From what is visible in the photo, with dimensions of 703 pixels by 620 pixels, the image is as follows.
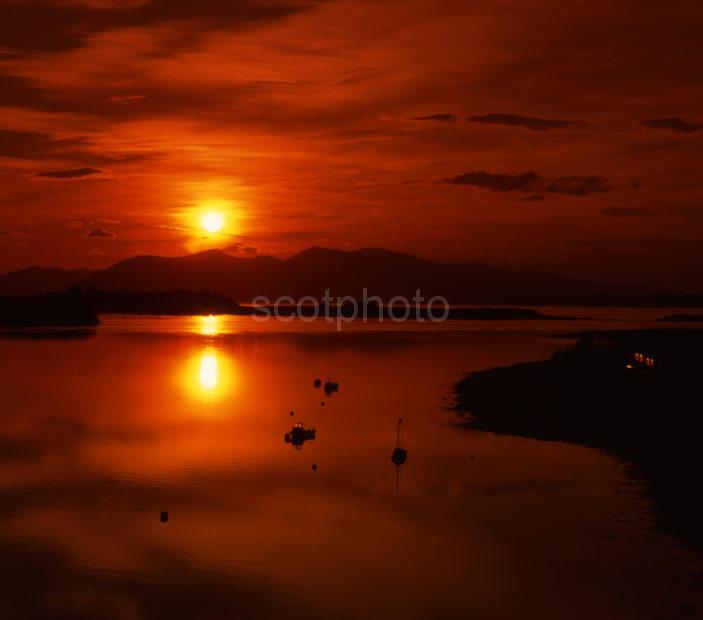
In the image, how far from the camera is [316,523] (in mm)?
33938

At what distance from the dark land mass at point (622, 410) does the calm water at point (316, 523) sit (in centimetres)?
168

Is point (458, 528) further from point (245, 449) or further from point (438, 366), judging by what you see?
point (438, 366)

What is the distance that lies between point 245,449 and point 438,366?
59.9m

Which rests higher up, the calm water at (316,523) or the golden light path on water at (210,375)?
the golden light path on water at (210,375)

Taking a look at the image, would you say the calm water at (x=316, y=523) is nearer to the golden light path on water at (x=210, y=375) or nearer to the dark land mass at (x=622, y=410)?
the dark land mass at (x=622, y=410)

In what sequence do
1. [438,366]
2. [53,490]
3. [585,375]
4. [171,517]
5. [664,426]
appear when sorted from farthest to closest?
[438,366]
[585,375]
[664,426]
[53,490]
[171,517]

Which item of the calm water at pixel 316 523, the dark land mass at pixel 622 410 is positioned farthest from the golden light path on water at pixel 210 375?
the dark land mass at pixel 622 410

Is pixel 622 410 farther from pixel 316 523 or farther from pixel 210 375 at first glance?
pixel 210 375

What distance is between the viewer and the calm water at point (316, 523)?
2595cm

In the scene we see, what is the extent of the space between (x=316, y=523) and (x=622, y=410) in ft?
102

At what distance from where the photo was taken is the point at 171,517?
34625 mm

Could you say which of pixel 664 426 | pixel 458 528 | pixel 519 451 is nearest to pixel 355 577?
pixel 458 528

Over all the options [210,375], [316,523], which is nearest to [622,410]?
[316,523]

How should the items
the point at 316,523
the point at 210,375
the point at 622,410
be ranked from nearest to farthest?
the point at 316,523 → the point at 622,410 → the point at 210,375
